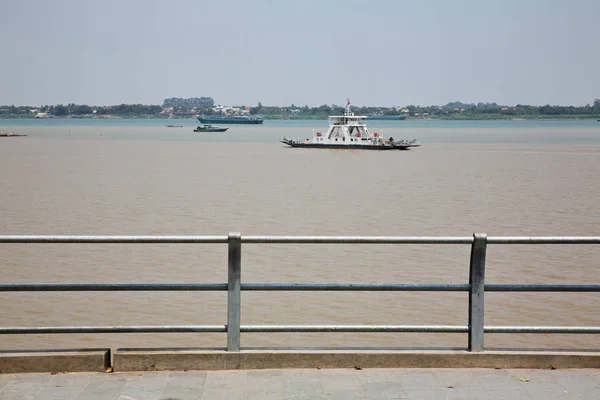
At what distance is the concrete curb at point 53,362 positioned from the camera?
288 inches

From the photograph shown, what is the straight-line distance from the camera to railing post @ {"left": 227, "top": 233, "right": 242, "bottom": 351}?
7367 millimetres

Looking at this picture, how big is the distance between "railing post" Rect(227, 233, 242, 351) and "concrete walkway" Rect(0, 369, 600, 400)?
32 centimetres

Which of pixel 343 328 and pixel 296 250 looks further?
pixel 296 250

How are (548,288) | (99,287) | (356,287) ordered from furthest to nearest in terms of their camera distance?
1. (548,288)
2. (356,287)
3. (99,287)

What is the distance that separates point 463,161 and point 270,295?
242 ft

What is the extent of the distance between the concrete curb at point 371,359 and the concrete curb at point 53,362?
23 cm

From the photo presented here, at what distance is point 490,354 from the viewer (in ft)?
24.9

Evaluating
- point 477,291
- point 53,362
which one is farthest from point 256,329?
point 477,291

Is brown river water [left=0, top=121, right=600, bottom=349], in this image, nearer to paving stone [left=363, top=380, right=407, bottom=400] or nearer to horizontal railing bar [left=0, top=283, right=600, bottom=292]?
horizontal railing bar [left=0, top=283, right=600, bottom=292]

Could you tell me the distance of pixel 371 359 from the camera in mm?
7535

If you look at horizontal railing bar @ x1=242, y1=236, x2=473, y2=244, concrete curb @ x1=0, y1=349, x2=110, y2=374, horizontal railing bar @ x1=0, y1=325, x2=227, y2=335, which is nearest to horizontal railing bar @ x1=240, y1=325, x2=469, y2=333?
horizontal railing bar @ x1=0, y1=325, x2=227, y2=335

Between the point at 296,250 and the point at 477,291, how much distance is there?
17.3 metres

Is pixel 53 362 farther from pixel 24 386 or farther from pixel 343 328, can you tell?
pixel 343 328

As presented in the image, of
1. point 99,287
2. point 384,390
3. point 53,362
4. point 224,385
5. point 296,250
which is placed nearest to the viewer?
point 384,390
